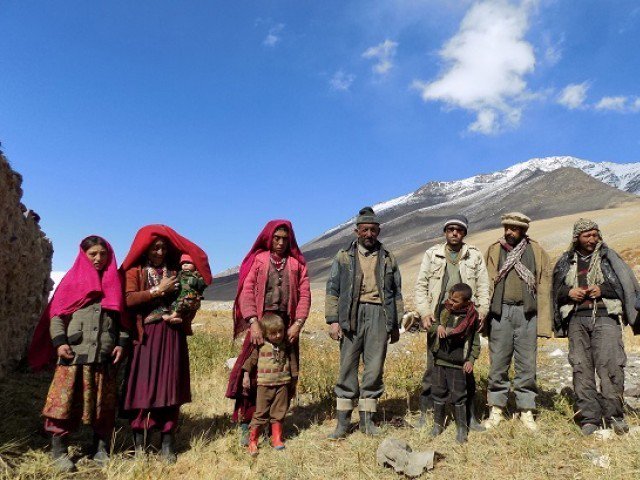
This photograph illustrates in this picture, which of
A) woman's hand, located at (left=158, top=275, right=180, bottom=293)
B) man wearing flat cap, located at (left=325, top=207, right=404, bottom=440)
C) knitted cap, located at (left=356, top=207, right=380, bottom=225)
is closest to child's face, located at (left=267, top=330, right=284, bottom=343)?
man wearing flat cap, located at (left=325, top=207, right=404, bottom=440)

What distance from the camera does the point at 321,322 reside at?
49.0ft

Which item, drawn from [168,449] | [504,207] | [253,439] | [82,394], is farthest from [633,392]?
[504,207]

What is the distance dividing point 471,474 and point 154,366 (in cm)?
306

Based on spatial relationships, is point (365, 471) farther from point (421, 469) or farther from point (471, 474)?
point (471, 474)

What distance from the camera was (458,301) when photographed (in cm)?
488

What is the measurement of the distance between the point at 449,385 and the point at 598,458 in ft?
4.60

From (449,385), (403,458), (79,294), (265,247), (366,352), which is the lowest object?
(403,458)

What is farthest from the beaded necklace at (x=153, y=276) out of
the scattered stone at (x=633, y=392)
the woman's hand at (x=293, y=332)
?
the scattered stone at (x=633, y=392)

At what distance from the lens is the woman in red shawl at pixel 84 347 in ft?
14.0

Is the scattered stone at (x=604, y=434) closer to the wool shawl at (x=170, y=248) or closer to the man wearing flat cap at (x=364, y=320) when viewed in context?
the man wearing flat cap at (x=364, y=320)

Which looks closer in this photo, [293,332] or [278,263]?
[293,332]

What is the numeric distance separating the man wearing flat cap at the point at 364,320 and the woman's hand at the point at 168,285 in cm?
166

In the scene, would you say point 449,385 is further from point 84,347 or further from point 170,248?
point 84,347

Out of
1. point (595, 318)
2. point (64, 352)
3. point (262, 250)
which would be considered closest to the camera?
point (64, 352)
